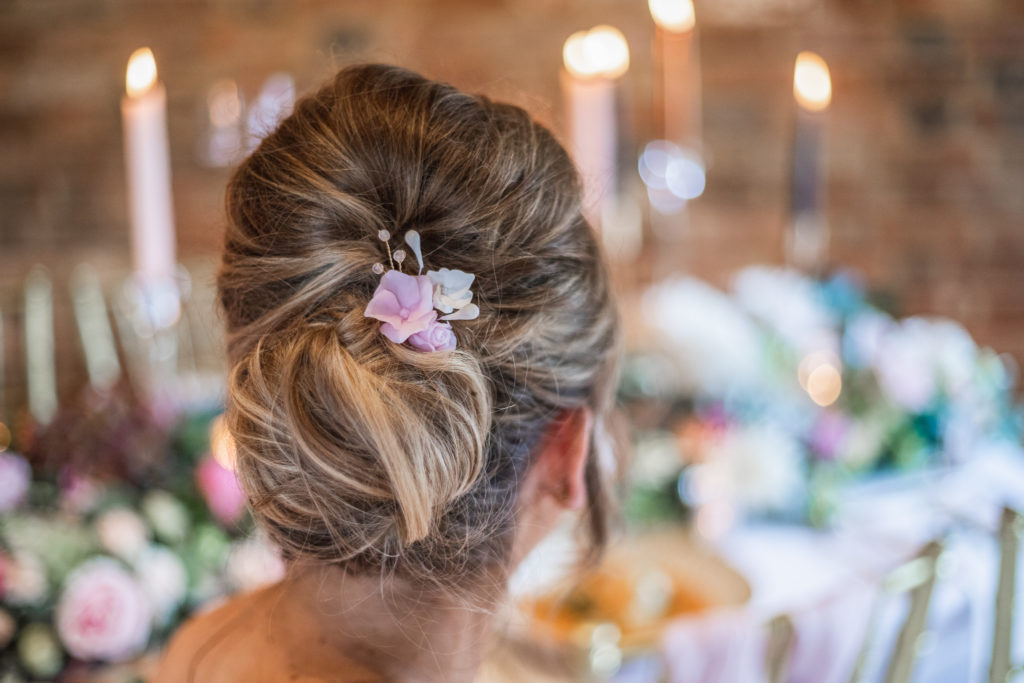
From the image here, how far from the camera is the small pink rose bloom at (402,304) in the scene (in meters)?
0.66

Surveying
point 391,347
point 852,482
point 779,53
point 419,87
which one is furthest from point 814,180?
point 779,53

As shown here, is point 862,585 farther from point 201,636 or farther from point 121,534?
point 121,534

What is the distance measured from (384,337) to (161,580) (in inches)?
26.3

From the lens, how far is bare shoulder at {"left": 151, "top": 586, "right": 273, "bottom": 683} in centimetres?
93

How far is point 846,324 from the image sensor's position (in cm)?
192

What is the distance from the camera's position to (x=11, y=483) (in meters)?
1.17

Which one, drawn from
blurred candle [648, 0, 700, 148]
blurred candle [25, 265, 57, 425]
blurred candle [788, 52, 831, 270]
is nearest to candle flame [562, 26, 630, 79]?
blurred candle [648, 0, 700, 148]

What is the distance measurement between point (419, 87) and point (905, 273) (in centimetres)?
330

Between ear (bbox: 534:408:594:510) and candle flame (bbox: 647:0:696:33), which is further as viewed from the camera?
candle flame (bbox: 647:0:696:33)

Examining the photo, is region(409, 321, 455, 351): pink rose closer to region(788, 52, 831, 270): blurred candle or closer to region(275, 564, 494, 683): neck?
region(275, 564, 494, 683): neck

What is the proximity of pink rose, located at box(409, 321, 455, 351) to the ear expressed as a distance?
187 millimetres

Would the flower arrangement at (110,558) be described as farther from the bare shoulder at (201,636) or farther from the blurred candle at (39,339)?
the blurred candle at (39,339)

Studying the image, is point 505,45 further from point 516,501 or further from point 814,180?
point 516,501

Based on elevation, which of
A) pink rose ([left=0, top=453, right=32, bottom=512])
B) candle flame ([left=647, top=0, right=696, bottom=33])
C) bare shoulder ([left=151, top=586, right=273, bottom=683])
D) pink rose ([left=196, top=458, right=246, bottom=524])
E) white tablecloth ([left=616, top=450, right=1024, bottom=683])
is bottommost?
white tablecloth ([left=616, top=450, right=1024, bottom=683])
